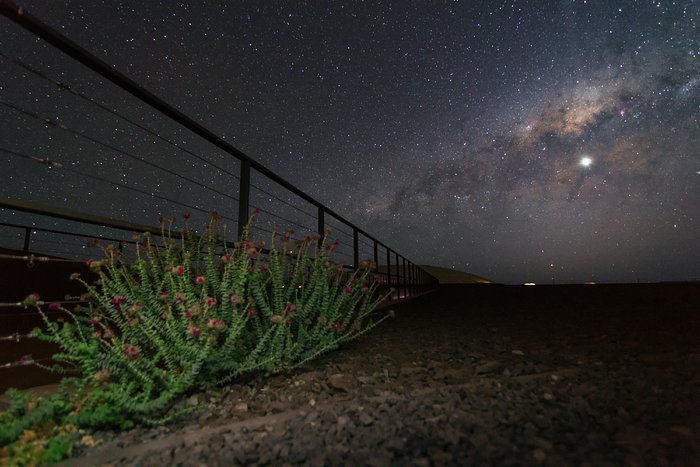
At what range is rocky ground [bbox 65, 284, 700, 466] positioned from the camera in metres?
1.38

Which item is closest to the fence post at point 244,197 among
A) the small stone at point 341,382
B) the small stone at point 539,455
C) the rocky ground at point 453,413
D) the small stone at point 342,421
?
the rocky ground at point 453,413

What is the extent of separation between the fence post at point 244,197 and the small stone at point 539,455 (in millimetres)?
2522

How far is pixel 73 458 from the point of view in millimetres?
1473

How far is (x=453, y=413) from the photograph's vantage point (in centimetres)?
171

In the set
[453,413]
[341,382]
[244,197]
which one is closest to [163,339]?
[341,382]

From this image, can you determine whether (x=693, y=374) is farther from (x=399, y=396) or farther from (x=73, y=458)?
(x=73, y=458)

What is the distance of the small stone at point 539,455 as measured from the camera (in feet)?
4.28

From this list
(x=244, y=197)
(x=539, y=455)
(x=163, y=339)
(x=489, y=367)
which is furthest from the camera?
(x=244, y=197)

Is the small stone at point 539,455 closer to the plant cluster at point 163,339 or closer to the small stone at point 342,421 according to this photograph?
the small stone at point 342,421

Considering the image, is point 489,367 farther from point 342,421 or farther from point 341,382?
point 342,421

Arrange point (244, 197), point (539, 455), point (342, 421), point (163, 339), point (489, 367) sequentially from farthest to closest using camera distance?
point (244, 197) < point (489, 367) < point (163, 339) < point (342, 421) < point (539, 455)

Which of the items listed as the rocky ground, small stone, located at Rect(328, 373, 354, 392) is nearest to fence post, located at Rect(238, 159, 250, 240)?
the rocky ground

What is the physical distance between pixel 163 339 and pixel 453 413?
1.58m

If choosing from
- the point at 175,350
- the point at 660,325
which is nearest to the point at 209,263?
the point at 175,350
